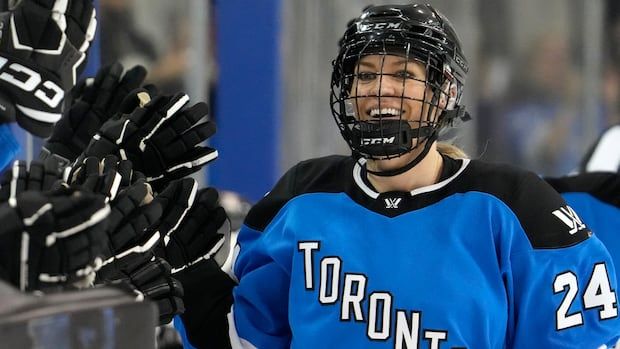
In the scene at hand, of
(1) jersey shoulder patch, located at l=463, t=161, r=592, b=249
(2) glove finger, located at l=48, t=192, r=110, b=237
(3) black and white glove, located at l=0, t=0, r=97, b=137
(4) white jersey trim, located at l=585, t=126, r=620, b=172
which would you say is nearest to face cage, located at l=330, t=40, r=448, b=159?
(1) jersey shoulder patch, located at l=463, t=161, r=592, b=249

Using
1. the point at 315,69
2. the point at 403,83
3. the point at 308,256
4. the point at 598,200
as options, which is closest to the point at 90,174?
the point at 308,256

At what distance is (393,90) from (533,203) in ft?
0.92

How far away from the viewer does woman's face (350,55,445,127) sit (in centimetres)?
170

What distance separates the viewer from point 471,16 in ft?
16.2

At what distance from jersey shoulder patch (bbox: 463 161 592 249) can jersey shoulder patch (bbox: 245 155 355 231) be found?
23cm

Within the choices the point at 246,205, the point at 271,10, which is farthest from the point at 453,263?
the point at 271,10

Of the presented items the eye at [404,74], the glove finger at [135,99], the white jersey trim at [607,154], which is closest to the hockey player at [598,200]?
the white jersey trim at [607,154]

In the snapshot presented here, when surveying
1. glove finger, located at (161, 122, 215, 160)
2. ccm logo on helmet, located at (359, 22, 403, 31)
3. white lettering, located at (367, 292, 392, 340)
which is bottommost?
white lettering, located at (367, 292, 392, 340)

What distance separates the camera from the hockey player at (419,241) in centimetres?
164

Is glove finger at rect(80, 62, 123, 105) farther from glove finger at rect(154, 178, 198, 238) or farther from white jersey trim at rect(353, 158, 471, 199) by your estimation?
white jersey trim at rect(353, 158, 471, 199)

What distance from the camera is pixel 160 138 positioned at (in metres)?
1.71

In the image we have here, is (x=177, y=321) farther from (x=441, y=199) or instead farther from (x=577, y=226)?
(x=577, y=226)

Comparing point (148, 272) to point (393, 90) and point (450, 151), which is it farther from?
point (450, 151)

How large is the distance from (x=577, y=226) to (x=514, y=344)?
0.69 feet
